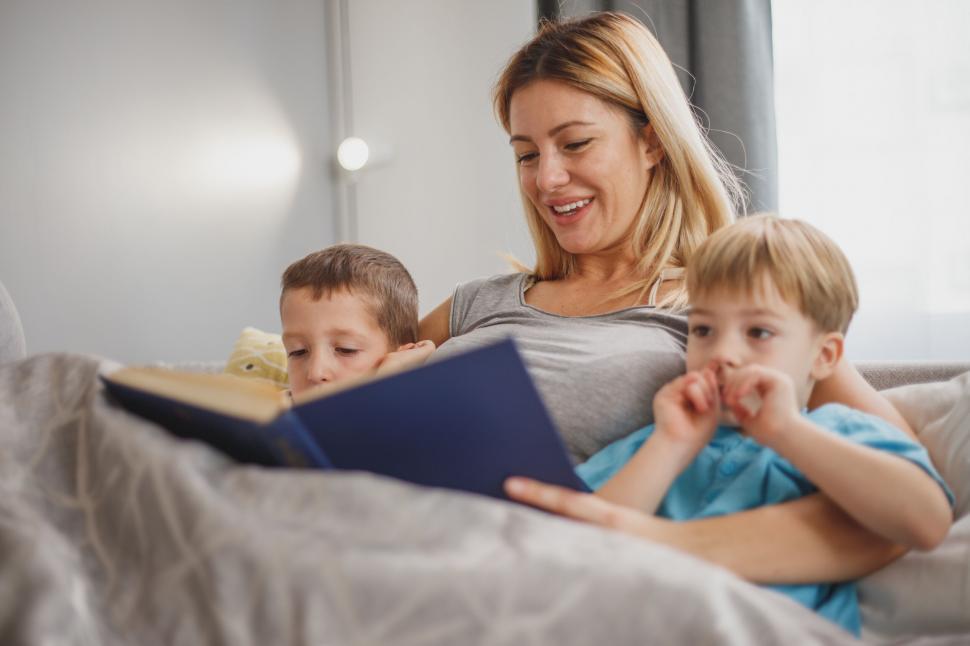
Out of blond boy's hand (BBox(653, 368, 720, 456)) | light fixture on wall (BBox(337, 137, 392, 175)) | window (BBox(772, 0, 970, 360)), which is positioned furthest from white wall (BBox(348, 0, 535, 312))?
blond boy's hand (BBox(653, 368, 720, 456))

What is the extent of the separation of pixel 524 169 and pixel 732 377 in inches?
29.0

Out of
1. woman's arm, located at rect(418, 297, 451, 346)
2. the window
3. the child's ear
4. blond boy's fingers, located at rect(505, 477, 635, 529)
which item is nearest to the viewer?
blond boy's fingers, located at rect(505, 477, 635, 529)

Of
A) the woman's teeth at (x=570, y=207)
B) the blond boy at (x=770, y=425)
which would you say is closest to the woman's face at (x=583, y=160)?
the woman's teeth at (x=570, y=207)

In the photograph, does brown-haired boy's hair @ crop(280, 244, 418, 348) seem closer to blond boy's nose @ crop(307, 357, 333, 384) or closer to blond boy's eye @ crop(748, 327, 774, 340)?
blond boy's nose @ crop(307, 357, 333, 384)

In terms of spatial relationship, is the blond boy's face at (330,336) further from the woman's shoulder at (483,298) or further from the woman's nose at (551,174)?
the woman's nose at (551,174)

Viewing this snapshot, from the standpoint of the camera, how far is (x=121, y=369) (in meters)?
0.90

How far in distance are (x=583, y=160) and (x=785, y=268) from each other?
0.53 metres

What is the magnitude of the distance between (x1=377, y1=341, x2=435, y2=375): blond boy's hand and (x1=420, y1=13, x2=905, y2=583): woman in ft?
0.12

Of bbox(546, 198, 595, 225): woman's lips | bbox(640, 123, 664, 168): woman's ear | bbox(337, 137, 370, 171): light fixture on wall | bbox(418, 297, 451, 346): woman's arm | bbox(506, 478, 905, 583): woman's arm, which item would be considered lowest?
bbox(506, 478, 905, 583): woman's arm

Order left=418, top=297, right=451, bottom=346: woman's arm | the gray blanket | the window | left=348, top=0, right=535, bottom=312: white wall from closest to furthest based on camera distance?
the gray blanket, left=418, top=297, right=451, bottom=346: woman's arm, the window, left=348, top=0, right=535, bottom=312: white wall

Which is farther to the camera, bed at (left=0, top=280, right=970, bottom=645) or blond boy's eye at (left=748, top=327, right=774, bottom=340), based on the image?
blond boy's eye at (left=748, top=327, right=774, bottom=340)

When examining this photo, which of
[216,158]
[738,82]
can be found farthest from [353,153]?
[738,82]

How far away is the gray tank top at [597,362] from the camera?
3.86 ft

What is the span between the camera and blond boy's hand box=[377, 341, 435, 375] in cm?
139
